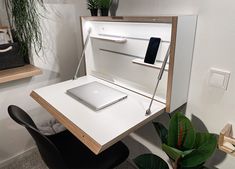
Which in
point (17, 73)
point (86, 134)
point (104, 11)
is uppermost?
point (104, 11)

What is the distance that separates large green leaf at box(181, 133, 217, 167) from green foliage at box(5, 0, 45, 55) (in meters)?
1.43

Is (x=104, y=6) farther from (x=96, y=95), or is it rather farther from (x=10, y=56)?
(x=10, y=56)

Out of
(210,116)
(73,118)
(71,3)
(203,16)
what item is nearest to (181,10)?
(203,16)

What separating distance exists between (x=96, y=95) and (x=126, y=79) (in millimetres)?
321

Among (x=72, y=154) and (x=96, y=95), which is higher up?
(x=96, y=95)

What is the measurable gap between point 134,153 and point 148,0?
1297 millimetres

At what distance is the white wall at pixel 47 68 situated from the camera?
5.45ft

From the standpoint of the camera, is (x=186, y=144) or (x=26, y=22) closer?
(x=186, y=144)

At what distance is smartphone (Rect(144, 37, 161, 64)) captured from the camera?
1132 millimetres

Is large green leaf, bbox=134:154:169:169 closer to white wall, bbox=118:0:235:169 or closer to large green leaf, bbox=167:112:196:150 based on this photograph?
large green leaf, bbox=167:112:196:150

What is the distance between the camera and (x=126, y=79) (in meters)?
1.43

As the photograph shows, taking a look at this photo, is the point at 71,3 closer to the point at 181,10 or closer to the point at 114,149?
the point at 181,10

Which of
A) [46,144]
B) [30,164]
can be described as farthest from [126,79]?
[30,164]

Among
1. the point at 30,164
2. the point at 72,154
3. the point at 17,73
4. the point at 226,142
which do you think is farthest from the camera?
the point at 30,164
